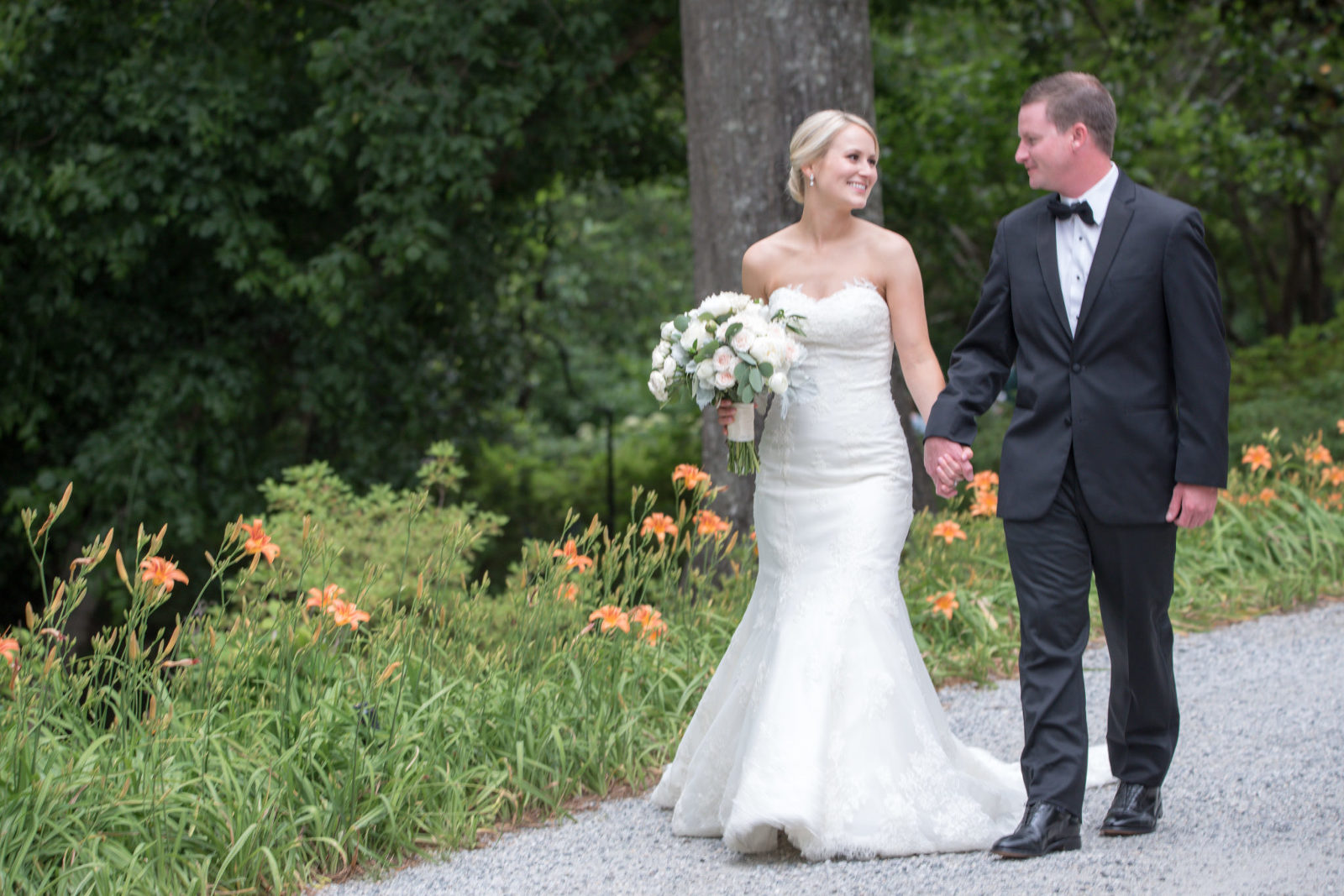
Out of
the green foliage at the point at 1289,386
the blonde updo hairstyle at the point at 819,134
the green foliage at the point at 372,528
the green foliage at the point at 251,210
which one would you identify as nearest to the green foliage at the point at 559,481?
the green foliage at the point at 251,210

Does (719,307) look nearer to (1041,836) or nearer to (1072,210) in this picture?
(1072,210)

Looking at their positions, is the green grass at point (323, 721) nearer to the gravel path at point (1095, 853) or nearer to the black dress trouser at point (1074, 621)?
the gravel path at point (1095, 853)

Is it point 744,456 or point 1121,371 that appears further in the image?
point 744,456

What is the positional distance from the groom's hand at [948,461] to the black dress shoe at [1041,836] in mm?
886

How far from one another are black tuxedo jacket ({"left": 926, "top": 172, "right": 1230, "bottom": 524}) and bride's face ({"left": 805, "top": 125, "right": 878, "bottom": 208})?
1.89ft

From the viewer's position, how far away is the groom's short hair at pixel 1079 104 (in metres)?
3.63

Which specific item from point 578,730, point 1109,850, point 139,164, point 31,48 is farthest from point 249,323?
point 1109,850

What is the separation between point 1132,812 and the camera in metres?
3.80

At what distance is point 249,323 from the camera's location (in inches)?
400

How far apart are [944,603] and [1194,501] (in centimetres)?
207

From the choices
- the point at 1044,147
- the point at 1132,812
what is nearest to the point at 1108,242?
the point at 1044,147

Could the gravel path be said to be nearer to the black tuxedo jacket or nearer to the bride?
the bride

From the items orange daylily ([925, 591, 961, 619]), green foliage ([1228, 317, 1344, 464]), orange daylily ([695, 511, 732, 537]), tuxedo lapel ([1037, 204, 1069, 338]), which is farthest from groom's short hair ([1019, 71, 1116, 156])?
green foliage ([1228, 317, 1344, 464])

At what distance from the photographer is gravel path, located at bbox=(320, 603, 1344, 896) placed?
3.46m
